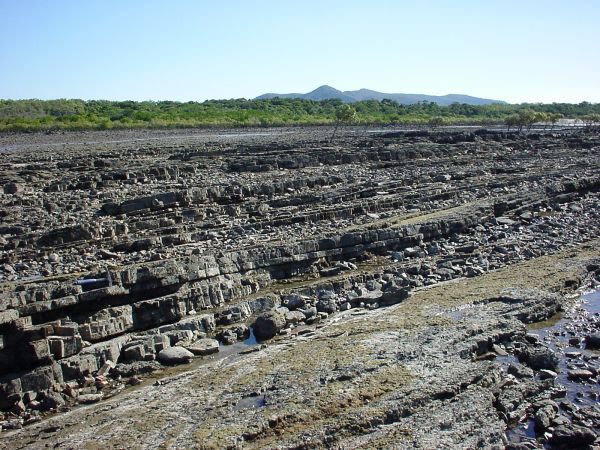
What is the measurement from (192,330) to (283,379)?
4.70 metres

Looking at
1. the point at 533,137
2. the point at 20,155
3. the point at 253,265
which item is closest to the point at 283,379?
the point at 253,265

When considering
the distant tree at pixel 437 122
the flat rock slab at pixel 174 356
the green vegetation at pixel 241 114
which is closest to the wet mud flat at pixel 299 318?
the flat rock slab at pixel 174 356

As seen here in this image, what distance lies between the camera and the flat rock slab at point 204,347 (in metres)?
15.6

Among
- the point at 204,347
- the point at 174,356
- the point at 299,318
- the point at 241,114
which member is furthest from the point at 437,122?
the point at 174,356

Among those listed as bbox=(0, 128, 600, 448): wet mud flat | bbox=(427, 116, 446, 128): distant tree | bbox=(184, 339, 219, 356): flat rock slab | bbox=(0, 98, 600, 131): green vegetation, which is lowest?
bbox=(184, 339, 219, 356): flat rock slab

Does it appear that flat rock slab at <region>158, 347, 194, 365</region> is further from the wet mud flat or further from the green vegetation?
the green vegetation

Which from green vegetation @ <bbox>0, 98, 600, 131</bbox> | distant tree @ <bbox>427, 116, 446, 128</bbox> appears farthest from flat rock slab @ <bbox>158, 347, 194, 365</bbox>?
distant tree @ <bbox>427, 116, 446, 128</bbox>

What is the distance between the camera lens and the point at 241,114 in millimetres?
114750

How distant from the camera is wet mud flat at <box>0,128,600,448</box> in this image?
11570 mm

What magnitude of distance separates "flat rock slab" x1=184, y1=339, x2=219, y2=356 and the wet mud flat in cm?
7

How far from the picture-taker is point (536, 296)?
1788 cm

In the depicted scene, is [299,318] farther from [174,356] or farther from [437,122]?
[437,122]

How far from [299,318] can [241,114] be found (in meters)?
101

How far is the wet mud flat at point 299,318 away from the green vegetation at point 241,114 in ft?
168
